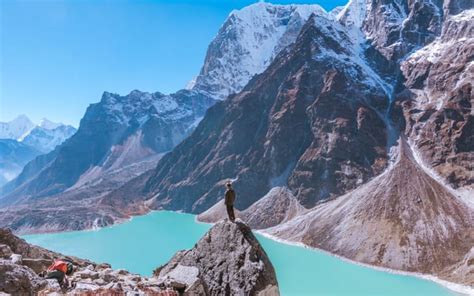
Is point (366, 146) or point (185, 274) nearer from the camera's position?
point (185, 274)

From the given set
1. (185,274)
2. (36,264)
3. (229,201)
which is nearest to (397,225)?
(229,201)

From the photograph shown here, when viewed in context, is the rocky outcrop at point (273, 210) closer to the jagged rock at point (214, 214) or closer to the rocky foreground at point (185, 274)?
the jagged rock at point (214, 214)

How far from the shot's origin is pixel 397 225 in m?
92.4

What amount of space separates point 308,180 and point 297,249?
37.1 meters

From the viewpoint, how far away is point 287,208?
128000 mm

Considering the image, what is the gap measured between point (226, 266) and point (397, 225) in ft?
280

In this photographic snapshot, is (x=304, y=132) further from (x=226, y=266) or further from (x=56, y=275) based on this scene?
(x=56, y=275)

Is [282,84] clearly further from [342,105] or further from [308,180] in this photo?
[308,180]

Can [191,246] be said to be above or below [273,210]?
below

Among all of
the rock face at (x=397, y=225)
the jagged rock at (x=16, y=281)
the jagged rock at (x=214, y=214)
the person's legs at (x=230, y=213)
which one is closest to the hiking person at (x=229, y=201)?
the person's legs at (x=230, y=213)

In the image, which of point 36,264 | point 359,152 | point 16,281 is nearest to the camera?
point 16,281

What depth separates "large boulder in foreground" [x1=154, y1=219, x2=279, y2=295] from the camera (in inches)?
611

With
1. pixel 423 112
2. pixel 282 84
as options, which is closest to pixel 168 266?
pixel 423 112

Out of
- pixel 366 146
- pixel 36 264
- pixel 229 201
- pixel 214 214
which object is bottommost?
pixel 36 264
